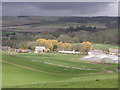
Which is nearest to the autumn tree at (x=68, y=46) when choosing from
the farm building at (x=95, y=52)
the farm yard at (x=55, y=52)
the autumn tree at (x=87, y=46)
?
the farm yard at (x=55, y=52)

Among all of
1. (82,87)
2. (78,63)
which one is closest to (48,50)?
(78,63)

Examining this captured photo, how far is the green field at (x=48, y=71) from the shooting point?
5152 mm

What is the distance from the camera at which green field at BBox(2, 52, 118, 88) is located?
16.9 feet

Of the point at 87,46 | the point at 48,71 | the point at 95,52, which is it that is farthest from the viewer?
the point at 87,46

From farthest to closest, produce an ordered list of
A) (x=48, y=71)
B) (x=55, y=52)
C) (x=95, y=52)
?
(x=95, y=52)
(x=55, y=52)
(x=48, y=71)

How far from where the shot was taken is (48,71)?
6500mm

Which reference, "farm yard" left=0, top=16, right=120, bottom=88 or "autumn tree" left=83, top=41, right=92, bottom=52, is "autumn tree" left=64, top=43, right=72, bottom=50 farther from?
"autumn tree" left=83, top=41, right=92, bottom=52

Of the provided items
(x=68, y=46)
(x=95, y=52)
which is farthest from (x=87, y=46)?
(x=68, y=46)

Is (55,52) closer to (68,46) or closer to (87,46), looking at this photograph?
(68,46)

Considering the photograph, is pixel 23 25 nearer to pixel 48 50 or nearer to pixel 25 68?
pixel 48 50

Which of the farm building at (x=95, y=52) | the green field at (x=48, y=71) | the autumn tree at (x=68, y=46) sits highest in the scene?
the autumn tree at (x=68, y=46)

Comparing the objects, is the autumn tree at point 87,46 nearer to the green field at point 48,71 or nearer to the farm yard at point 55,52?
the farm yard at point 55,52

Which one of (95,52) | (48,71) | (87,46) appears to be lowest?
(48,71)

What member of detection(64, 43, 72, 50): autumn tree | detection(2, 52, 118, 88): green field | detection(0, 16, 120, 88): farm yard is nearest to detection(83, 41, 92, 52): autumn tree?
detection(0, 16, 120, 88): farm yard
